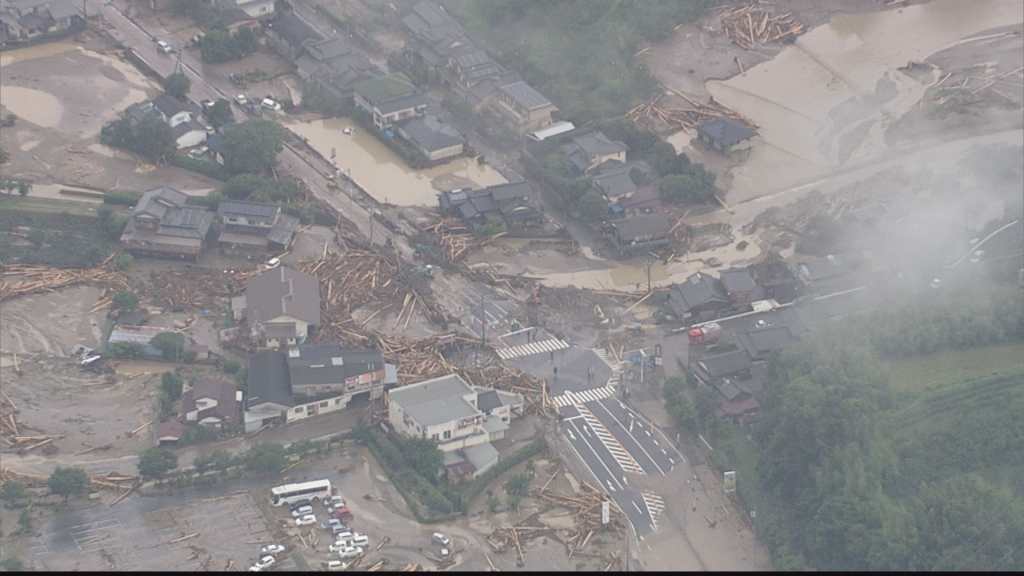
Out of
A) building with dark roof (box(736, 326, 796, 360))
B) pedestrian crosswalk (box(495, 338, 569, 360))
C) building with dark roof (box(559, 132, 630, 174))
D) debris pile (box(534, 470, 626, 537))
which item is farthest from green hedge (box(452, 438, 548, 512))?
building with dark roof (box(559, 132, 630, 174))

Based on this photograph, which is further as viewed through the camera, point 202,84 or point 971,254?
point 202,84

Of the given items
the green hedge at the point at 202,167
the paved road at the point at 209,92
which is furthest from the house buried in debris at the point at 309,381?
the green hedge at the point at 202,167

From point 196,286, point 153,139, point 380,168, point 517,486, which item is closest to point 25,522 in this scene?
point 196,286

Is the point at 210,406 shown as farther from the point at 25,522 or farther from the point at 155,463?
the point at 25,522

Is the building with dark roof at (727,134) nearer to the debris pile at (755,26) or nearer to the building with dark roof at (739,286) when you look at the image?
the debris pile at (755,26)

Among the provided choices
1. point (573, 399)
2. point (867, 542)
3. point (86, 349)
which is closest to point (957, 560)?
point (867, 542)

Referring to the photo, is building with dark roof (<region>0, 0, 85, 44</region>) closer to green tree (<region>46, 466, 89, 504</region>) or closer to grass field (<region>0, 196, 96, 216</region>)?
grass field (<region>0, 196, 96, 216</region>)

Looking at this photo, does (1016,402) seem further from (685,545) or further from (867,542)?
(685,545)
